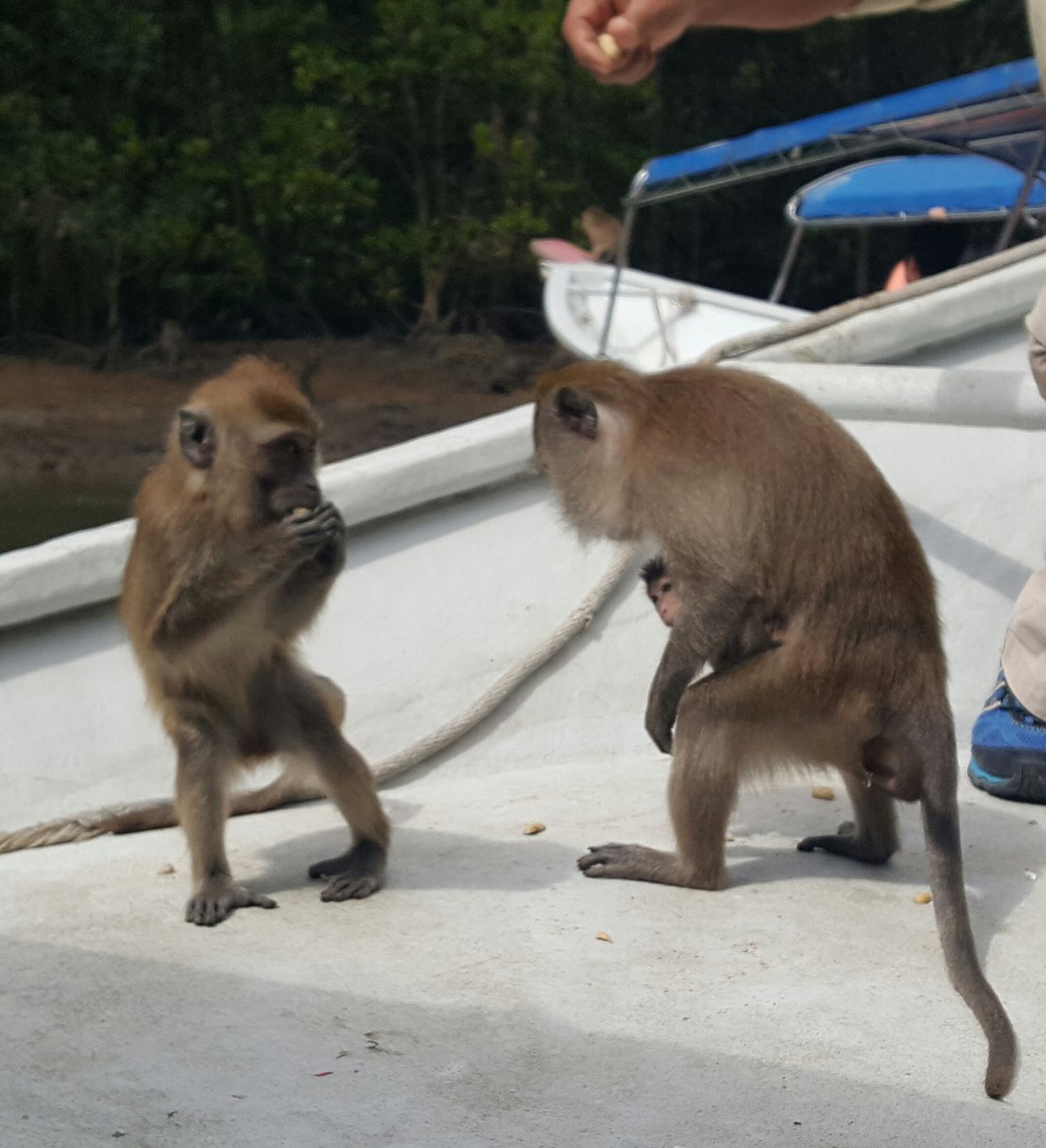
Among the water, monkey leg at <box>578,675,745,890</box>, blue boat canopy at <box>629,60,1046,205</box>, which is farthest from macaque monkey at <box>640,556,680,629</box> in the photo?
the water

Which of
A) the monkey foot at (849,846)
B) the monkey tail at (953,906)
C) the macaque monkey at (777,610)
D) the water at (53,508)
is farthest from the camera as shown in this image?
the water at (53,508)

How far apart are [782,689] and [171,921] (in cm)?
136

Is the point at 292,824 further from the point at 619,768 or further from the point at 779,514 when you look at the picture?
the point at 779,514

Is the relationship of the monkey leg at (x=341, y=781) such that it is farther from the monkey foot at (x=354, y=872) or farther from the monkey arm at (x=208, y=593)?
the monkey arm at (x=208, y=593)

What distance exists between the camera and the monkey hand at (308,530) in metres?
3.27

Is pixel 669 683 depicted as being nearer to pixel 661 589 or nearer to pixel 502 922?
pixel 661 589

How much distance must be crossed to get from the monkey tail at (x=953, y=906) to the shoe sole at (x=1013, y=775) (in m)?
0.91

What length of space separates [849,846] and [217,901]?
1.44 m

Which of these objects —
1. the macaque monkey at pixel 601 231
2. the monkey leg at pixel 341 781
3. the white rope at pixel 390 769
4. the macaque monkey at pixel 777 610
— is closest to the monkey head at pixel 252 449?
the monkey leg at pixel 341 781

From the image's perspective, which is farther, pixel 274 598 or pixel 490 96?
pixel 490 96

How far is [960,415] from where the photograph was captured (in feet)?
13.6

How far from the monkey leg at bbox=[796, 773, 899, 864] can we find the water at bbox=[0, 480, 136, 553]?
1045 centimetres

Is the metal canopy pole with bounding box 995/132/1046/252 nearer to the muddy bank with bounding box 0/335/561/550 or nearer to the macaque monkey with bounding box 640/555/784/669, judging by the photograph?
the macaque monkey with bounding box 640/555/784/669

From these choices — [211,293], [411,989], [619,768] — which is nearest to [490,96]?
[211,293]
